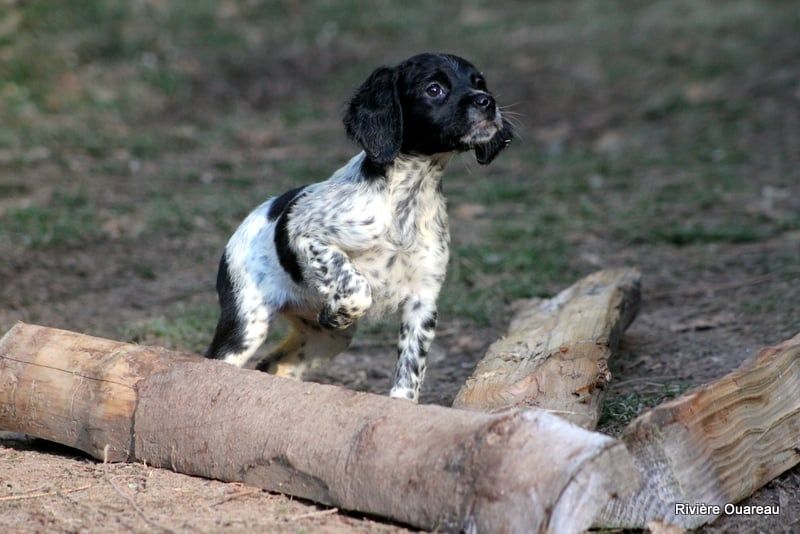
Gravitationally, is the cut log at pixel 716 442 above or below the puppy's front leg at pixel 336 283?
below

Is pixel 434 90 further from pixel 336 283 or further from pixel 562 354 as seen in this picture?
pixel 562 354

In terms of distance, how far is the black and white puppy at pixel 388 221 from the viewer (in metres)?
4.79

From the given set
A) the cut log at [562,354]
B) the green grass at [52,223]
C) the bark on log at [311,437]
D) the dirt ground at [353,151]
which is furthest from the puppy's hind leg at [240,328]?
the green grass at [52,223]

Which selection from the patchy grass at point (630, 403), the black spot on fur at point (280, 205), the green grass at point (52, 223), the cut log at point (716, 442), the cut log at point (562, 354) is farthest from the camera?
the green grass at point (52, 223)

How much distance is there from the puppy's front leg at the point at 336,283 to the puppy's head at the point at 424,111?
0.46 metres

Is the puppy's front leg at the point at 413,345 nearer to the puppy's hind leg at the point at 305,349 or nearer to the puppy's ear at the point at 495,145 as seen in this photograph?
the puppy's hind leg at the point at 305,349

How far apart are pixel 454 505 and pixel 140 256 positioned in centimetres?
531

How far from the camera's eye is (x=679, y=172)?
1029 centimetres

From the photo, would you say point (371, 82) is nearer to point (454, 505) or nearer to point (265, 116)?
point (454, 505)

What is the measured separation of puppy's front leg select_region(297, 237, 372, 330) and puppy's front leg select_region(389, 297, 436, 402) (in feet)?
0.70

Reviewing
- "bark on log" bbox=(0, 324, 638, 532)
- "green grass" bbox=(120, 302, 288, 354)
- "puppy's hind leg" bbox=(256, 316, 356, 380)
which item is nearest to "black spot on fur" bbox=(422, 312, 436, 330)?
"puppy's hind leg" bbox=(256, 316, 356, 380)

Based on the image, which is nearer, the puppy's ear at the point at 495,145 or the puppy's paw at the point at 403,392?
the puppy's paw at the point at 403,392

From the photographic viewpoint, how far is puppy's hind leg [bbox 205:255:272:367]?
505cm

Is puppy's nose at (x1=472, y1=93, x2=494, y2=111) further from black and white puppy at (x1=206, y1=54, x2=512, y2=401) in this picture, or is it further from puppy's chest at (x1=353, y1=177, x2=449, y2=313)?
puppy's chest at (x1=353, y1=177, x2=449, y2=313)
